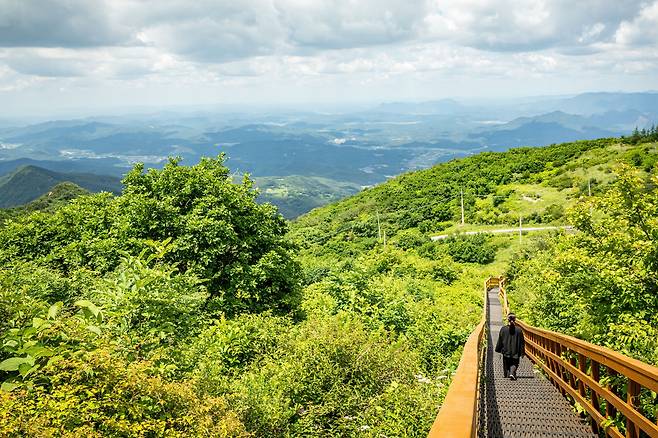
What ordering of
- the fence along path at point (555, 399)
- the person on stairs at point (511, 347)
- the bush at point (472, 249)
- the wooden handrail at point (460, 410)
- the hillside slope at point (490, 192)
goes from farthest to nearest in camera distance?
the hillside slope at point (490, 192), the bush at point (472, 249), the person on stairs at point (511, 347), the fence along path at point (555, 399), the wooden handrail at point (460, 410)

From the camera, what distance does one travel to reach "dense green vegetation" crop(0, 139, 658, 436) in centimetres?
540

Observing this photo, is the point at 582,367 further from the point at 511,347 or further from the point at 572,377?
the point at 511,347

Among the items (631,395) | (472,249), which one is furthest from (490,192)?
(631,395)

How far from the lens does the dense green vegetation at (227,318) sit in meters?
5.40

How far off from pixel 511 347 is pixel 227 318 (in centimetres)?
957

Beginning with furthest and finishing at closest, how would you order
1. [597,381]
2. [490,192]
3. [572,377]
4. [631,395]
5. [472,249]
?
1. [490,192]
2. [472,249]
3. [572,377]
4. [597,381]
5. [631,395]

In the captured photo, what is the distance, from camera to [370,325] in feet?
49.5

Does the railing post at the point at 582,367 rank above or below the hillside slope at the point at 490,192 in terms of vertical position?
above

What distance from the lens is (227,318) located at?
15797 mm

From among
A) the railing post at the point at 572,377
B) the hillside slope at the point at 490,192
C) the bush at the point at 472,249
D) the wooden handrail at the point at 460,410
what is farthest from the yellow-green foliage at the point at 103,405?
the hillside slope at the point at 490,192

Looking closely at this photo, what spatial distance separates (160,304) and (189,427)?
3.26 metres

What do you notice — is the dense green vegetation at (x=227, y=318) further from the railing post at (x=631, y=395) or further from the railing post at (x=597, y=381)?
the railing post at (x=631, y=395)

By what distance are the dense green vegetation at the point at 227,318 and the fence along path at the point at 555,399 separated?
1.26 metres

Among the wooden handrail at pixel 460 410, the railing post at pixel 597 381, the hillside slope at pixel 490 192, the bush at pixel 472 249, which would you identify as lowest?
the bush at pixel 472 249
